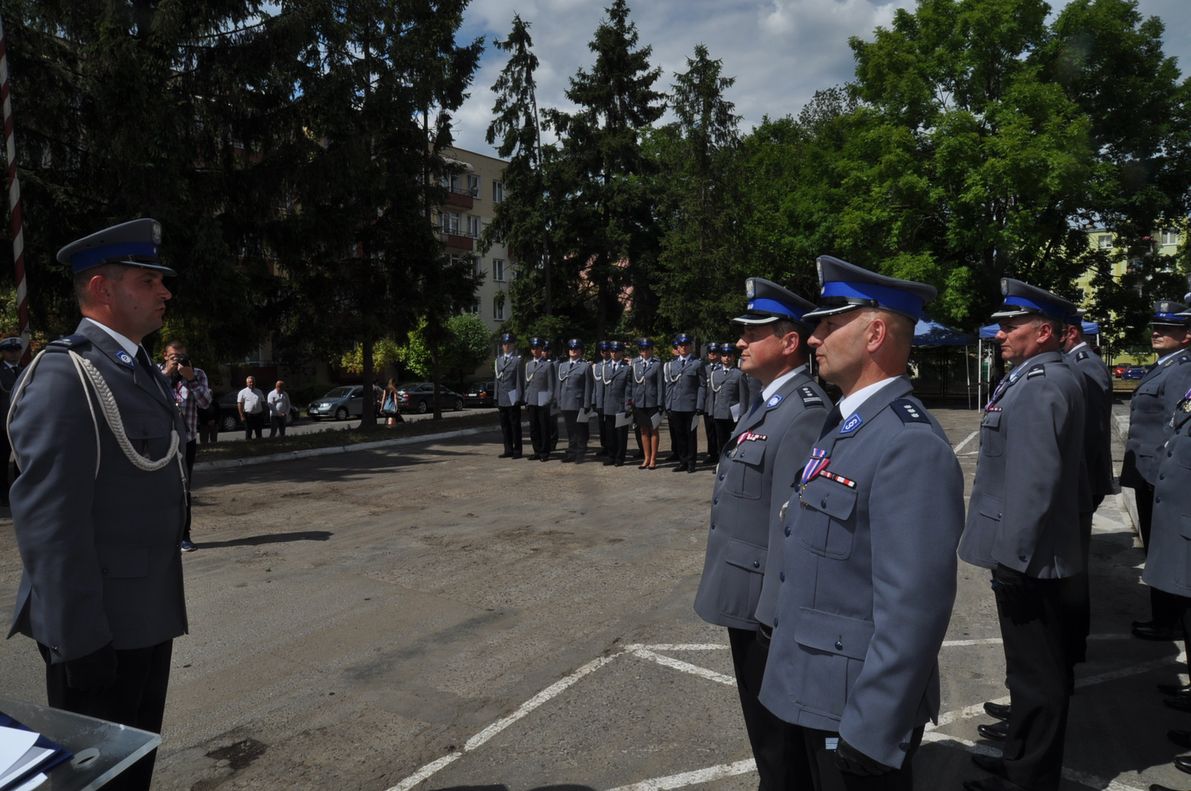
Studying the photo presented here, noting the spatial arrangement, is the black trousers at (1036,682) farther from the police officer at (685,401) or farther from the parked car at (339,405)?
the parked car at (339,405)

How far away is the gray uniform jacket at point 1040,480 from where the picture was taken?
3.65 metres

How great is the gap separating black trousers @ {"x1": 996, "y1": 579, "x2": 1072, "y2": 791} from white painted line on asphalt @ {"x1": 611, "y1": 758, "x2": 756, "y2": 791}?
1.13m

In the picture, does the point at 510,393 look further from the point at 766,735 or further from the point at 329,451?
the point at 766,735

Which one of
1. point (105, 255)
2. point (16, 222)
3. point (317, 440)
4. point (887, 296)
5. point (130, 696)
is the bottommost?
point (317, 440)

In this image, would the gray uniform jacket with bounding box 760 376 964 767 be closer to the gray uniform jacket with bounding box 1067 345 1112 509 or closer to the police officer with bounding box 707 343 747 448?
the gray uniform jacket with bounding box 1067 345 1112 509

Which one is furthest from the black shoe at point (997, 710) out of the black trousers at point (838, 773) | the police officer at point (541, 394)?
the police officer at point (541, 394)

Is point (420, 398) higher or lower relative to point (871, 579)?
lower

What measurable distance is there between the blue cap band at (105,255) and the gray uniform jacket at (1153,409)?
6.78m

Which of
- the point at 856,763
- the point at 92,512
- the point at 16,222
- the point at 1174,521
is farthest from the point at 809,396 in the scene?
the point at 16,222

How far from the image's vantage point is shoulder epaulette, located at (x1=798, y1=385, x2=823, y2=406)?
10.6 feet

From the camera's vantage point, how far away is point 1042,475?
12.0 feet

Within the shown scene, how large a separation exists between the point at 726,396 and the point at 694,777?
34.7ft

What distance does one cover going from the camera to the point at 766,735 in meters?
3.03

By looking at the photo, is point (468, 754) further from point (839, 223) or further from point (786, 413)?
point (839, 223)
